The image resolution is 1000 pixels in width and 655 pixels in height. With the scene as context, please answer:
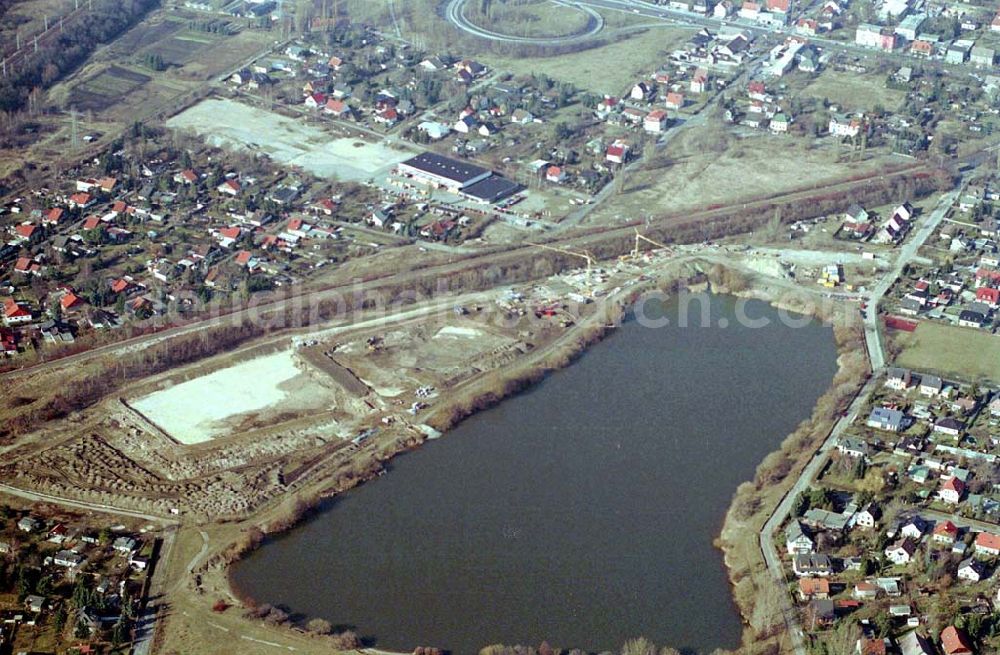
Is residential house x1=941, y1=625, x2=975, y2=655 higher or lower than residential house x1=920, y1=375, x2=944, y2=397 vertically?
higher

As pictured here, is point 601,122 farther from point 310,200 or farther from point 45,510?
point 45,510

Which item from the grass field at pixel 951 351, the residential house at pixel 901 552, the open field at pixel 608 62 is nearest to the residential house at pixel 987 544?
the residential house at pixel 901 552

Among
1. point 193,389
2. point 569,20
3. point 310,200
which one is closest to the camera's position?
point 193,389

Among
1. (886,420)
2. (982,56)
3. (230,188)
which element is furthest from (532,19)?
(886,420)

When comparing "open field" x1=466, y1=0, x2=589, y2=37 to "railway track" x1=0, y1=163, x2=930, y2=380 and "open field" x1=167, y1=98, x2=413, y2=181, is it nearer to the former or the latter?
"open field" x1=167, y1=98, x2=413, y2=181

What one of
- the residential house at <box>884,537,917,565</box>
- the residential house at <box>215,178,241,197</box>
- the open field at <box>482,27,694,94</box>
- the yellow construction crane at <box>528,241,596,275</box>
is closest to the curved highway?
the open field at <box>482,27,694,94</box>

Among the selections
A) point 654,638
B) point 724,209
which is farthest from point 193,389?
point 724,209
